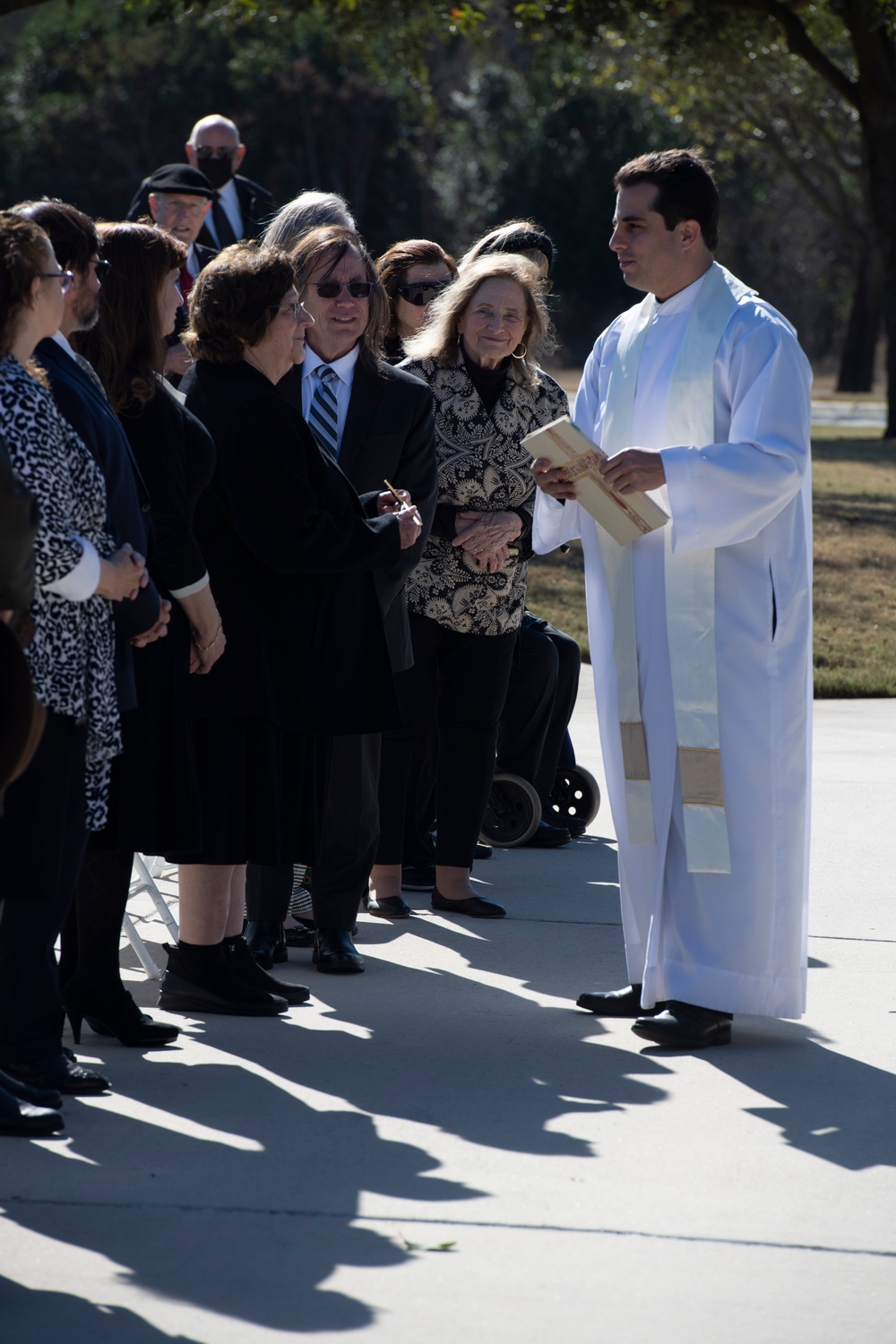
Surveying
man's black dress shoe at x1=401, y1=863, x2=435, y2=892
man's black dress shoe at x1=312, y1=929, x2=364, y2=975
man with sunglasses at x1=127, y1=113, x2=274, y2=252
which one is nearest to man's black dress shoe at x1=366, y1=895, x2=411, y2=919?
man's black dress shoe at x1=401, y1=863, x2=435, y2=892

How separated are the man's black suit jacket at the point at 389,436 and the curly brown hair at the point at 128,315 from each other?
97 cm

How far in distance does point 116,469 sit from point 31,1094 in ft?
4.58

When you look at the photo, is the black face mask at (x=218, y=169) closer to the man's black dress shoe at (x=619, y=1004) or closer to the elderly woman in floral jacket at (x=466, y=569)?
the elderly woman in floral jacket at (x=466, y=569)

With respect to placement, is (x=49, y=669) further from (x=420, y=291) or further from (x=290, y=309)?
(x=420, y=291)

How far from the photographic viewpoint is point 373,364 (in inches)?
215

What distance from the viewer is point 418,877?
6.45 m

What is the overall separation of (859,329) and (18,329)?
42.2 meters

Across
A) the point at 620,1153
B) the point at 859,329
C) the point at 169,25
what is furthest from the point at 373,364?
the point at 169,25

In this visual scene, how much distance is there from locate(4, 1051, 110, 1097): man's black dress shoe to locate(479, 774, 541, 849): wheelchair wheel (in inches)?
115

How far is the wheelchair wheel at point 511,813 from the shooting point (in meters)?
6.83

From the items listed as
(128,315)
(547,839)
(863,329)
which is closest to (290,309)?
(128,315)

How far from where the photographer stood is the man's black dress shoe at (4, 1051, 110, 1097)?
13.2ft

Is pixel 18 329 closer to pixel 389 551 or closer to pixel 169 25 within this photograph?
pixel 389 551

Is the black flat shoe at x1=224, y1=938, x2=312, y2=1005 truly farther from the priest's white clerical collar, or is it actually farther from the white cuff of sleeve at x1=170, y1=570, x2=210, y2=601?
the priest's white clerical collar
